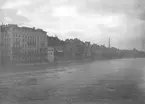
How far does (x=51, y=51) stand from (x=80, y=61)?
3167 millimetres

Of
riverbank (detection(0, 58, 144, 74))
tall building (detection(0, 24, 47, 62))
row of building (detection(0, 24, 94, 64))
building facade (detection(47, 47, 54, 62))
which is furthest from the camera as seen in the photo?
building facade (detection(47, 47, 54, 62))

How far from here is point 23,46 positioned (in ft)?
Result: 56.0

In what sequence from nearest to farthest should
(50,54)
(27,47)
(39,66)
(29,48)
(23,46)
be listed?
(39,66), (29,48), (27,47), (23,46), (50,54)

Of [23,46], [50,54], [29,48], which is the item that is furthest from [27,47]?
[50,54]

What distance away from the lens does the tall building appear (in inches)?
616

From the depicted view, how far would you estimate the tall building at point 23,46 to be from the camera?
616 inches

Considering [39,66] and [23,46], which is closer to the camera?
[39,66]

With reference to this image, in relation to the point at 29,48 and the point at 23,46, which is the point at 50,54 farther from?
the point at 23,46

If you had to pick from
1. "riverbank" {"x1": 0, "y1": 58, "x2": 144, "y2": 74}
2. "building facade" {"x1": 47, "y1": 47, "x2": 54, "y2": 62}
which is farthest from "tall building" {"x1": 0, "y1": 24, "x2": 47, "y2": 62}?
"riverbank" {"x1": 0, "y1": 58, "x2": 144, "y2": 74}

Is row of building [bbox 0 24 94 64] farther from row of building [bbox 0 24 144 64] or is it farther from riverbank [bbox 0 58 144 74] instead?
riverbank [bbox 0 58 144 74]

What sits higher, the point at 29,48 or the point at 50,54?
the point at 29,48

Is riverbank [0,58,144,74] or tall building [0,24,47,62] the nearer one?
riverbank [0,58,144,74]

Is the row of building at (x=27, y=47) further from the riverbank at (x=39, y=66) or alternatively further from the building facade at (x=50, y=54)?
the riverbank at (x=39, y=66)

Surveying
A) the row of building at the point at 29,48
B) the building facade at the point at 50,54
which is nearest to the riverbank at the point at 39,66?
the row of building at the point at 29,48
